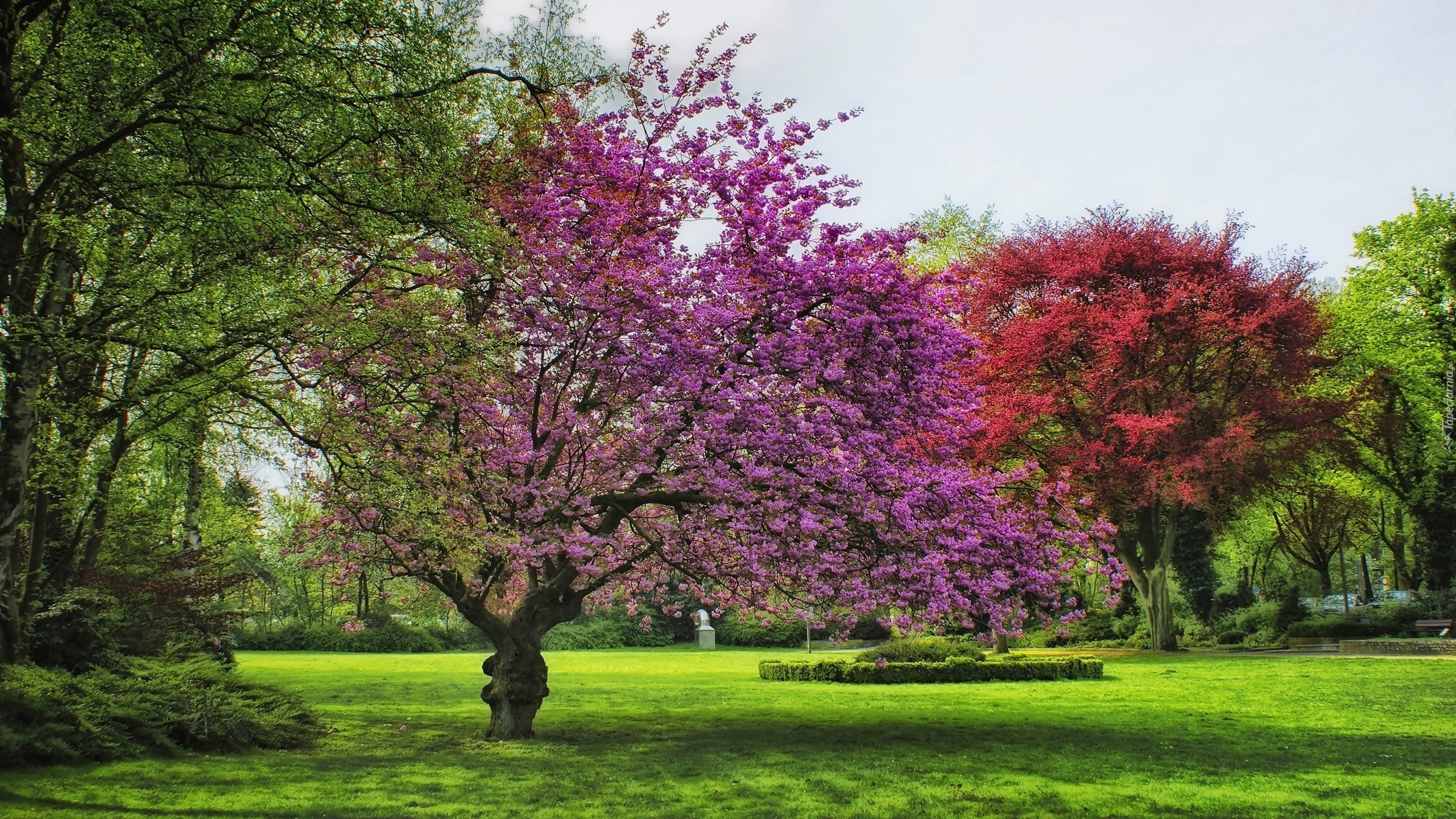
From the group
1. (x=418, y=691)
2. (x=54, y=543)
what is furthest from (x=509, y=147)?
(x=418, y=691)

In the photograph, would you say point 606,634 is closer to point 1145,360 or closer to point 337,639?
point 337,639

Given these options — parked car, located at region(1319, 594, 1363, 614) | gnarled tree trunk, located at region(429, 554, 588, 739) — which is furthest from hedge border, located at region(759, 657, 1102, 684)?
parked car, located at region(1319, 594, 1363, 614)

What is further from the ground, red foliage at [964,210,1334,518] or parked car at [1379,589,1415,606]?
red foliage at [964,210,1334,518]

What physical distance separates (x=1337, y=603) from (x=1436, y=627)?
77.4ft

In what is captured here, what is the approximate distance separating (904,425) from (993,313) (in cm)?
1891

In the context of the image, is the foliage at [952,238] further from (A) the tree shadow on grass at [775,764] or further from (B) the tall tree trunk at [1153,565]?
(A) the tree shadow on grass at [775,764]

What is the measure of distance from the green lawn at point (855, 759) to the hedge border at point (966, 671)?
1373 millimetres

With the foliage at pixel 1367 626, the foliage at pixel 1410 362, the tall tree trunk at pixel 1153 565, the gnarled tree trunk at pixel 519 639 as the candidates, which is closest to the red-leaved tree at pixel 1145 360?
the tall tree trunk at pixel 1153 565

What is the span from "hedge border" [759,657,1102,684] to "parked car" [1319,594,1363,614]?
2055cm

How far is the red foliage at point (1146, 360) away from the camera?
27.1 meters

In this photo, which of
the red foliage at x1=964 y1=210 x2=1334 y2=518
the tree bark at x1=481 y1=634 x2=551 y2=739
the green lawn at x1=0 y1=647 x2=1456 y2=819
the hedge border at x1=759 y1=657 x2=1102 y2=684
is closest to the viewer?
the green lawn at x1=0 y1=647 x2=1456 y2=819

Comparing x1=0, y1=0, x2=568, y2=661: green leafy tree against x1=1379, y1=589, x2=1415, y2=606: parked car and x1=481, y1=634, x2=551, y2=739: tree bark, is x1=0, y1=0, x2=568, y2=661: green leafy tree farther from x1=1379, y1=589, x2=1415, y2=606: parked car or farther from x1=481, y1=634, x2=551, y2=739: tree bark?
x1=1379, y1=589, x2=1415, y2=606: parked car

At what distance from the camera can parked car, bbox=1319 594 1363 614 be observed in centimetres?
3947

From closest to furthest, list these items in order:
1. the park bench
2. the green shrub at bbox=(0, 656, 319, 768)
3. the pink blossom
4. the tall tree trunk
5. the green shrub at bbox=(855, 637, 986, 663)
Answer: the green shrub at bbox=(0, 656, 319, 768) < the pink blossom < the green shrub at bbox=(855, 637, 986, 663) < the park bench < the tall tree trunk
